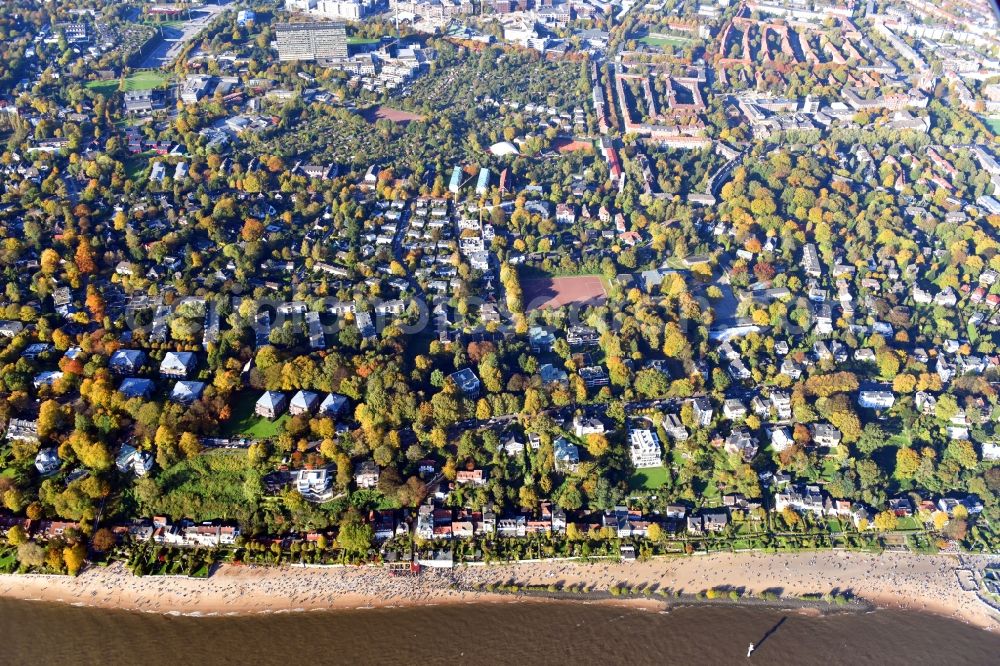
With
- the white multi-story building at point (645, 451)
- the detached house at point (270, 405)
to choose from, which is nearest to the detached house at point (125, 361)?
the detached house at point (270, 405)

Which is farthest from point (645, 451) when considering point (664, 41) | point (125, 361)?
point (664, 41)

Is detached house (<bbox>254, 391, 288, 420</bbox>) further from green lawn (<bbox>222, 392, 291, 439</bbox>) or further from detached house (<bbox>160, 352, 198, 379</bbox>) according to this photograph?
detached house (<bbox>160, 352, 198, 379</bbox>)

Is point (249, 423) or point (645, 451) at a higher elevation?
point (249, 423)

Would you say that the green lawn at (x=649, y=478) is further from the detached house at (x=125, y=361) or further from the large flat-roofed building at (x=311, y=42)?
the large flat-roofed building at (x=311, y=42)

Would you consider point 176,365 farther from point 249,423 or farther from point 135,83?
point 135,83

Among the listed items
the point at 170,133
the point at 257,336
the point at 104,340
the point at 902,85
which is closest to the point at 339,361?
the point at 257,336

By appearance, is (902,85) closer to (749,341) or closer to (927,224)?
(927,224)

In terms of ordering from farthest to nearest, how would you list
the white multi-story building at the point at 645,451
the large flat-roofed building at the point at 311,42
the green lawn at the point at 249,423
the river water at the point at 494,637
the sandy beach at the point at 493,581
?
the large flat-roofed building at the point at 311,42 → the green lawn at the point at 249,423 → the white multi-story building at the point at 645,451 → the sandy beach at the point at 493,581 → the river water at the point at 494,637
